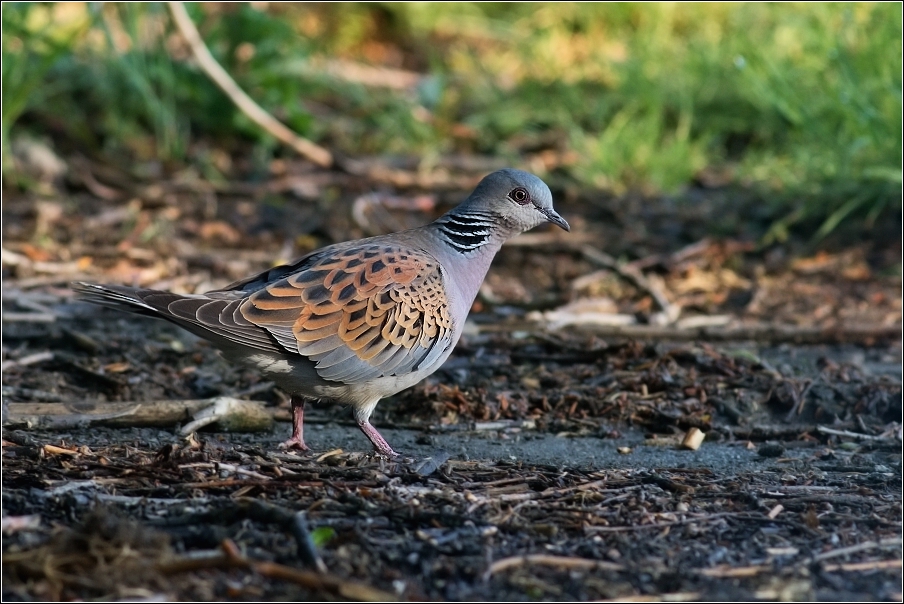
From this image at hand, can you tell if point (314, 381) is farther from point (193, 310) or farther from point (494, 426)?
point (494, 426)

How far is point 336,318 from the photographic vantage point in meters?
4.56

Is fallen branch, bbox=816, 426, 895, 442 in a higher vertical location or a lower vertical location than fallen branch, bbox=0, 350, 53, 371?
higher

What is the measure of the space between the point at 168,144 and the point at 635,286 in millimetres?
4132

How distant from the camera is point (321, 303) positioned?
4.54m

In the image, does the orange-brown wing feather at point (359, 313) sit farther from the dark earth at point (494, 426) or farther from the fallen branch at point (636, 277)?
the fallen branch at point (636, 277)

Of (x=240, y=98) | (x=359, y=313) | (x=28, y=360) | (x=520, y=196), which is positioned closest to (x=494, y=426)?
(x=359, y=313)

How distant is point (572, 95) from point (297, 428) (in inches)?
256

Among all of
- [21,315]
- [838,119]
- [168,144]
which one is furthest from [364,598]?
[168,144]

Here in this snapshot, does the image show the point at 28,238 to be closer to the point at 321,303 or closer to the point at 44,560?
the point at 321,303

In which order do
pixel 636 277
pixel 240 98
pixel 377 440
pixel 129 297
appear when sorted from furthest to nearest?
1. pixel 240 98
2. pixel 636 277
3. pixel 377 440
4. pixel 129 297

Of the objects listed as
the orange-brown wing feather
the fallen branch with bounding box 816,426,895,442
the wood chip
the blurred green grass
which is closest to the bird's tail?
the orange-brown wing feather

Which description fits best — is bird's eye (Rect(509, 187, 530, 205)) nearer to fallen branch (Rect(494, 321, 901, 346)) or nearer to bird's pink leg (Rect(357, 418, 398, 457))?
fallen branch (Rect(494, 321, 901, 346))

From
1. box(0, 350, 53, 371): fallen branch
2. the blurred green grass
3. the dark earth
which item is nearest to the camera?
the dark earth

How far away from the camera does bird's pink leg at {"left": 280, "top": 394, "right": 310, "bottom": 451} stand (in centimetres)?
450
